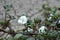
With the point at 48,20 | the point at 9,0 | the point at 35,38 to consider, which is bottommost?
the point at 35,38

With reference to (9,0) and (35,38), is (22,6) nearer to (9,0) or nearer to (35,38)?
(9,0)

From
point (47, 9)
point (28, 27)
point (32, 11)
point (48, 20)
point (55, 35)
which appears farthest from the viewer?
point (32, 11)

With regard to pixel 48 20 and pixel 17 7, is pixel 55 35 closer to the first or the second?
pixel 48 20

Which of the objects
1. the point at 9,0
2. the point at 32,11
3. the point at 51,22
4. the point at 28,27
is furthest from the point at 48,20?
the point at 9,0

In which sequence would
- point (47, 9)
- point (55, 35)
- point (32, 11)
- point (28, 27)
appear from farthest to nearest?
point (32, 11) < point (47, 9) < point (28, 27) < point (55, 35)

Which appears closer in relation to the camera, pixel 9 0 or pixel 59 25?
pixel 59 25

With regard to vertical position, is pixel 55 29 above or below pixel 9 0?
below

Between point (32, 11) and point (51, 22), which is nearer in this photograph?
point (51, 22)

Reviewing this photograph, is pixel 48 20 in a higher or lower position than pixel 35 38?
higher

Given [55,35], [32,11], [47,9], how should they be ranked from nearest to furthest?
[55,35], [47,9], [32,11]
